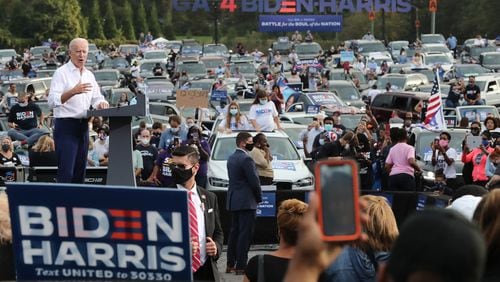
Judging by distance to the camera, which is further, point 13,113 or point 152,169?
point 13,113

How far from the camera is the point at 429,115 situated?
24422mm

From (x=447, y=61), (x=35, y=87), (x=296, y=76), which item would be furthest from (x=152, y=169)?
(x=447, y=61)

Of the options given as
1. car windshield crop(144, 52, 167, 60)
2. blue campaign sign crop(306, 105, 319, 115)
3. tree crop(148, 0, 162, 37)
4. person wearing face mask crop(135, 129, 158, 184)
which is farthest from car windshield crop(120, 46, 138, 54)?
person wearing face mask crop(135, 129, 158, 184)

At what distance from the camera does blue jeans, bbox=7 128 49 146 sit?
2107 centimetres

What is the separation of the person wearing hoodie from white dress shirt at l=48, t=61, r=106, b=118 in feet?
9.90

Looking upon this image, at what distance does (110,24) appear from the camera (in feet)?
328

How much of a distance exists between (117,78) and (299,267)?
150ft

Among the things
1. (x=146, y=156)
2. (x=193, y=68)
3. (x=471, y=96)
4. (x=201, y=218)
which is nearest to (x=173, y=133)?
(x=146, y=156)

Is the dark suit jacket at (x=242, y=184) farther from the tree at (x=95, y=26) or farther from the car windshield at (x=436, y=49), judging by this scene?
the tree at (x=95, y=26)

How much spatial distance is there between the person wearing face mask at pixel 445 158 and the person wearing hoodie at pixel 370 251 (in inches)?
494

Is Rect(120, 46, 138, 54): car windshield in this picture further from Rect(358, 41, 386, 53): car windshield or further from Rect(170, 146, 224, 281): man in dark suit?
Rect(170, 146, 224, 281): man in dark suit

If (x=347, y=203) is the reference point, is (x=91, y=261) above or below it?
below

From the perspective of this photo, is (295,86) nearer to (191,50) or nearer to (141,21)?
(191,50)

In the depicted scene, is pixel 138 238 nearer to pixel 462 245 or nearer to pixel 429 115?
pixel 462 245
